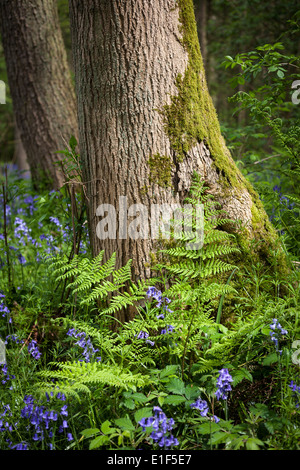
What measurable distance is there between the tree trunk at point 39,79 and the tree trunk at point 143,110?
2.66 m

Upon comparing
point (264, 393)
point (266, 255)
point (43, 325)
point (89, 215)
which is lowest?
point (264, 393)

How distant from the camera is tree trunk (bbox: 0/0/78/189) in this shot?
4.87 m

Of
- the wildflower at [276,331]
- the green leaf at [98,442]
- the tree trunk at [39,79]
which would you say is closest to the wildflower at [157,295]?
the wildflower at [276,331]

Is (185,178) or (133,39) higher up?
(133,39)

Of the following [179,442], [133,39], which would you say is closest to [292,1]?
[133,39]

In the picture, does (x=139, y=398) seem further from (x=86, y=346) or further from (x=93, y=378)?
(x=86, y=346)

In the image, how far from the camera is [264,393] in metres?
1.96

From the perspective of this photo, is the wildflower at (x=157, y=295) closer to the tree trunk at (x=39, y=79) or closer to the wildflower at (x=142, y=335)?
the wildflower at (x=142, y=335)

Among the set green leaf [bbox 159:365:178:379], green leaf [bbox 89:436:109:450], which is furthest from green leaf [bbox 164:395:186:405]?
green leaf [bbox 89:436:109:450]

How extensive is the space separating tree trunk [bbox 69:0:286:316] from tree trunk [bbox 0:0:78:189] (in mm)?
2661

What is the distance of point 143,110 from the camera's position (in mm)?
2238

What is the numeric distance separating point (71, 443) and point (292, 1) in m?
6.95

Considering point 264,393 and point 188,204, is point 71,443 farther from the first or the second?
point 188,204
